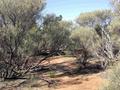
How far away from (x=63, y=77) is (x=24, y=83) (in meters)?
4.39

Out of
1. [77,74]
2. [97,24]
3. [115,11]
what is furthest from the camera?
[97,24]

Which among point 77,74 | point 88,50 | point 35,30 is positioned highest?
point 35,30

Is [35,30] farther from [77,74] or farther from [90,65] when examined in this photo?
[90,65]

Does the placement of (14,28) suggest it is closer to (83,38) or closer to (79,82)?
(79,82)

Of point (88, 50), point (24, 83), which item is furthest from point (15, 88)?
point (88, 50)

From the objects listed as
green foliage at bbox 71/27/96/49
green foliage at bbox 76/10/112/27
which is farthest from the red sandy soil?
green foliage at bbox 76/10/112/27

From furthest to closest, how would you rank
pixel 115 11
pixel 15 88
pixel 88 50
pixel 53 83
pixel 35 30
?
pixel 88 50 < pixel 35 30 < pixel 53 83 < pixel 15 88 < pixel 115 11

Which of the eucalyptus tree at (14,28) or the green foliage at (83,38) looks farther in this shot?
the green foliage at (83,38)

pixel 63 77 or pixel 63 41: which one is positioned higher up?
pixel 63 41

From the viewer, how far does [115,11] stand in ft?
41.8

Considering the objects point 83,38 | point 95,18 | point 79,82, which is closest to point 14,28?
point 79,82

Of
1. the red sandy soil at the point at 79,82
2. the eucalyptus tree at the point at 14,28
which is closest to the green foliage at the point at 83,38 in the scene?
the red sandy soil at the point at 79,82

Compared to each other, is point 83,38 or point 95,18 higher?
point 95,18

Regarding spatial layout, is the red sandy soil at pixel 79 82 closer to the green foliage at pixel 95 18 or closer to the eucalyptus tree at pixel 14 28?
the eucalyptus tree at pixel 14 28
